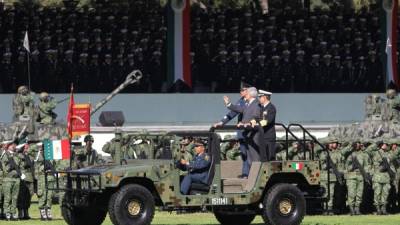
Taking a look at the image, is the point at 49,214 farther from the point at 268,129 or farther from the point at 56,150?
the point at 268,129

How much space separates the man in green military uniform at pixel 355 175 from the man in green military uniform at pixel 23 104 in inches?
356

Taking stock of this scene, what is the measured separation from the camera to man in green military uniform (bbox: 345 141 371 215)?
30266mm

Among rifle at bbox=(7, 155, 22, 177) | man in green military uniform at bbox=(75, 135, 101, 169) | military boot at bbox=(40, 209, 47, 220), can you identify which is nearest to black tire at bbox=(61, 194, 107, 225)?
military boot at bbox=(40, 209, 47, 220)

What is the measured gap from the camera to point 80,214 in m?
23.7


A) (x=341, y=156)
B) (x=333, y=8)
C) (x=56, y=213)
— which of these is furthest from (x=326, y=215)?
(x=333, y=8)

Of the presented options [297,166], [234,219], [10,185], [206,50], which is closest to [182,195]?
[297,166]

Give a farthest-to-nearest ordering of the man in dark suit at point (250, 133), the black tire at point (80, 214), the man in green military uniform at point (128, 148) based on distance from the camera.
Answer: the man in green military uniform at point (128, 148) < the black tire at point (80, 214) < the man in dark suit at point (250, 133)

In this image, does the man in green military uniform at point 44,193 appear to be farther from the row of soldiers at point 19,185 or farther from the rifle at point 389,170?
the rifle at point 389,170

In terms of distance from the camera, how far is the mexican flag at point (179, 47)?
41.3 metres

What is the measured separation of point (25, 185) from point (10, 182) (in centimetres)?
44

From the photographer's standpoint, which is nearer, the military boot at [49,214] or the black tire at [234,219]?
the black tire at [234,219]

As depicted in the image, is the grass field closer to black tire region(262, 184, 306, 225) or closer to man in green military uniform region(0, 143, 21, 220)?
man in green military uniform region(0, 143, 21, 220)

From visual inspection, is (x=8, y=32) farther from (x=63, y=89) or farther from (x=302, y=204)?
(x=302, y=204)

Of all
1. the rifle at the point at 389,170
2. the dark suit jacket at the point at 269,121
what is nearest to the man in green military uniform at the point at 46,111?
the rifle at the point at 389,170
